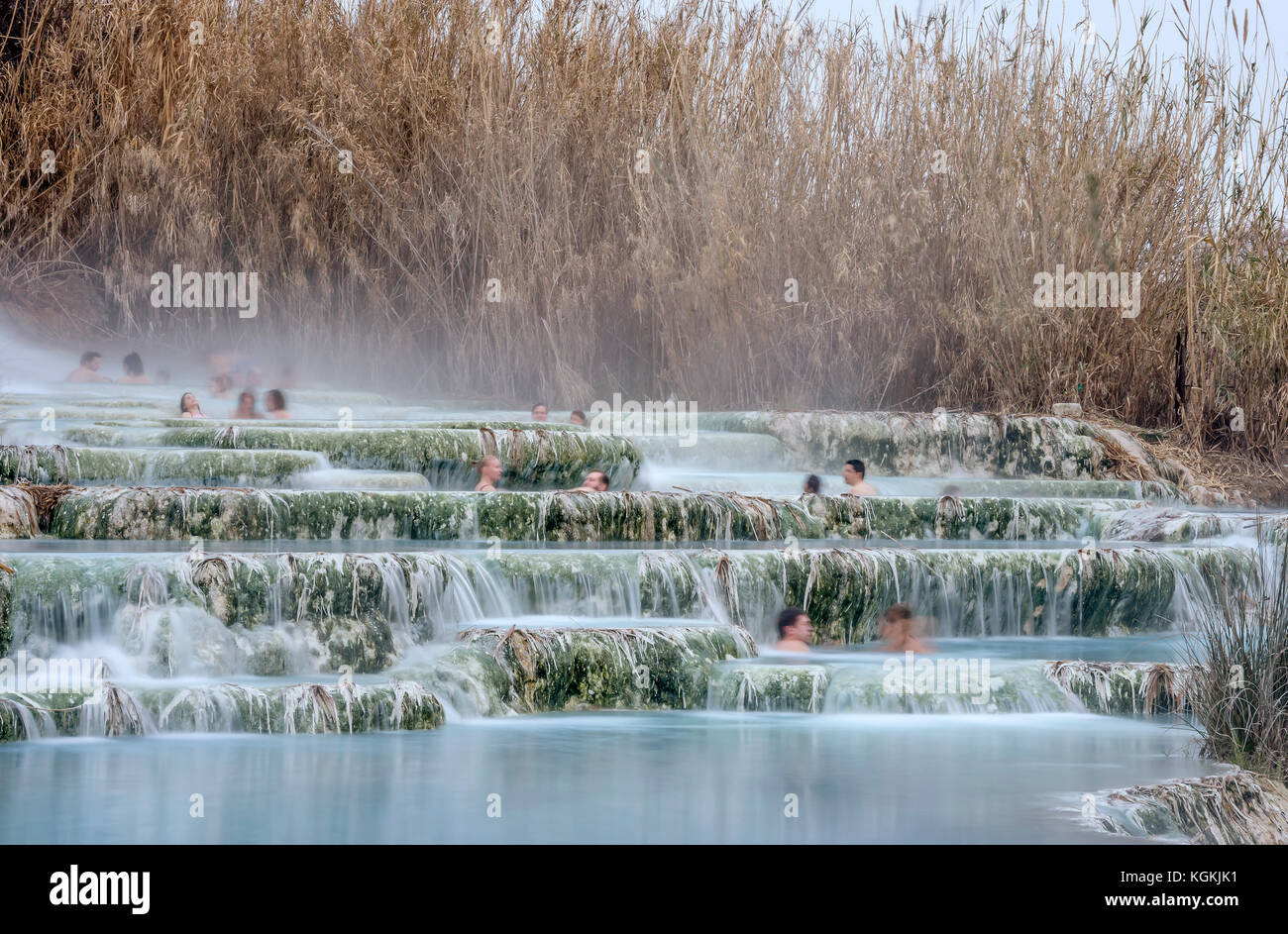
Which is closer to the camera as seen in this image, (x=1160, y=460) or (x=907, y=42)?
(x=1160, y=460)

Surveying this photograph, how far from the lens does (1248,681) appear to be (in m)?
4.14

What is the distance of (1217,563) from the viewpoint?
6.53 m

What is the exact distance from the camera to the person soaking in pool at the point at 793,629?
20.3 feet

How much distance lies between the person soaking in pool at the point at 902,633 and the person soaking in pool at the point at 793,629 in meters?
0.41

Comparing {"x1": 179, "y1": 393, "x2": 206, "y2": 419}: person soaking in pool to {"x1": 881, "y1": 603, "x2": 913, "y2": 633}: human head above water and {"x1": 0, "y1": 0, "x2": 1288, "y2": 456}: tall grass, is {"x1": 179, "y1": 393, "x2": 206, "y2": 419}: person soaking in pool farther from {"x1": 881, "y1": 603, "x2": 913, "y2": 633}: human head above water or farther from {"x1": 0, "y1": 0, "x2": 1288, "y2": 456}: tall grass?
{"x1": 881, "y1": 603, "x2": 913, "y2": 633}: human head above water

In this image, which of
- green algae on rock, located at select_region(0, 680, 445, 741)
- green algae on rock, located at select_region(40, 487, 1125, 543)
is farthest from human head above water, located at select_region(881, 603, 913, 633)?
green algae on rock, located at select_region(0, 680, 445, 741)

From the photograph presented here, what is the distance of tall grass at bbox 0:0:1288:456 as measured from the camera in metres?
10.6

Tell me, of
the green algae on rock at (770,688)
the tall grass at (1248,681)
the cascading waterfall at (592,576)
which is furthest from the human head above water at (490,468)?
the tall grass at (1248,681)

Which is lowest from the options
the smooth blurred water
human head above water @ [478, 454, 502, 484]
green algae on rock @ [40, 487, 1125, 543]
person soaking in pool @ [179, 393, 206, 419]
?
the smooth blurred water

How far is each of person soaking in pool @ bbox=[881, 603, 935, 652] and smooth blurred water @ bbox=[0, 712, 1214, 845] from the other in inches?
→ 44.5
